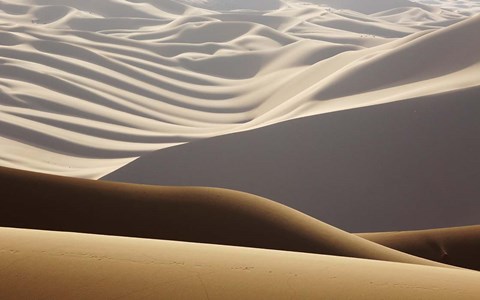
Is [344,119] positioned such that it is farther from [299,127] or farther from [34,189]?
[34,189]

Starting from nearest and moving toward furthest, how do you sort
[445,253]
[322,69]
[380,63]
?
[445,253]
[380,63]
[322,69]

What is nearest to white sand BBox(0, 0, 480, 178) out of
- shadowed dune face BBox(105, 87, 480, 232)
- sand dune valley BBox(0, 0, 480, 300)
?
sand dune valley BBox(0, 0, 480, 300)

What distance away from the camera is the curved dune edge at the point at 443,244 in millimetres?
6781

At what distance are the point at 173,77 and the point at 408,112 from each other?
1830 centimetres

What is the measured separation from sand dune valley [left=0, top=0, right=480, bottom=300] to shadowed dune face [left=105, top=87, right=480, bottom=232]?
0.04m

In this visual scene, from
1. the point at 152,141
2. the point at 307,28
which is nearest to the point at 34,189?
the point at 152,141

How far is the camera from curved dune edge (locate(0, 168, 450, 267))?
200 inches

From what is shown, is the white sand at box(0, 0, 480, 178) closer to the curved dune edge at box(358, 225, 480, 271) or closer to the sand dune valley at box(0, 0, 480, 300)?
the sand dune valley at box(0, 0, 480, 300)

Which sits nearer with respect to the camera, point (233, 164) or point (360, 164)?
point (360, 164)

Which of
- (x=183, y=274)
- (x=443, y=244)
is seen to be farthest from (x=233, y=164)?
(x=183, y=274)

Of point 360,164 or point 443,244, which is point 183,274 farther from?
point 360,164

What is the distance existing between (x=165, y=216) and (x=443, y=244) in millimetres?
3190

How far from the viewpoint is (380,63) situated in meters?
23.8

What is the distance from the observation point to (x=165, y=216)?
5.28 metres
